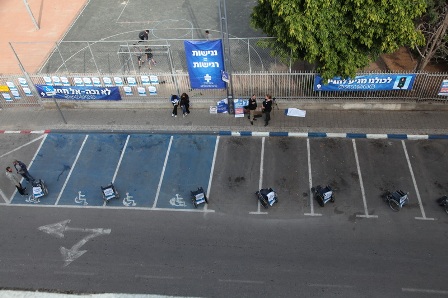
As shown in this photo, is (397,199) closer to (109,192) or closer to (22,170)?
(109,192)

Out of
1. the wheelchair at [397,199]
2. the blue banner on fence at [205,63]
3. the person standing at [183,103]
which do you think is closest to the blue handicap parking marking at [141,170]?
the person standing at [183,103]

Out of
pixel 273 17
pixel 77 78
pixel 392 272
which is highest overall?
pixel 273 17

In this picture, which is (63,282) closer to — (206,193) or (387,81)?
(206,193)

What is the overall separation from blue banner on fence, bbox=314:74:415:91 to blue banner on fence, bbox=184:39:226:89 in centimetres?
482

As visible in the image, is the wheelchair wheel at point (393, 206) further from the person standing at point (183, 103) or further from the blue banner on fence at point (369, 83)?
the person standing at point (183, 103)

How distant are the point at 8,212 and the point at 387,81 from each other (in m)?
18.2

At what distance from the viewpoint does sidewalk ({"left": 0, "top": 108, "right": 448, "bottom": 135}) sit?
18672 mm

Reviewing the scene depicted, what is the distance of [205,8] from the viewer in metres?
28.7

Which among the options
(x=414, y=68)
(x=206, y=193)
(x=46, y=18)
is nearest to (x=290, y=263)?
(x=206, y=193)

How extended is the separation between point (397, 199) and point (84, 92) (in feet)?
52.6

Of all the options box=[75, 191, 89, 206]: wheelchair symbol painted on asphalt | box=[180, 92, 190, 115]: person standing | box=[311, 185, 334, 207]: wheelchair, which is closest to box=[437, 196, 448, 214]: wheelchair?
box=[311, 185, 334, 207]: wheelchair

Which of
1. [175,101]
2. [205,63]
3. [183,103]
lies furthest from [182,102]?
[205,63]

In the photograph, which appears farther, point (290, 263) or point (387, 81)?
point (387, 81)

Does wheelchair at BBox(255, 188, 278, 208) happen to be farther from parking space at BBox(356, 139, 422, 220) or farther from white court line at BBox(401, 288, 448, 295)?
white court line at BBox(401, 288, 448, 295)
